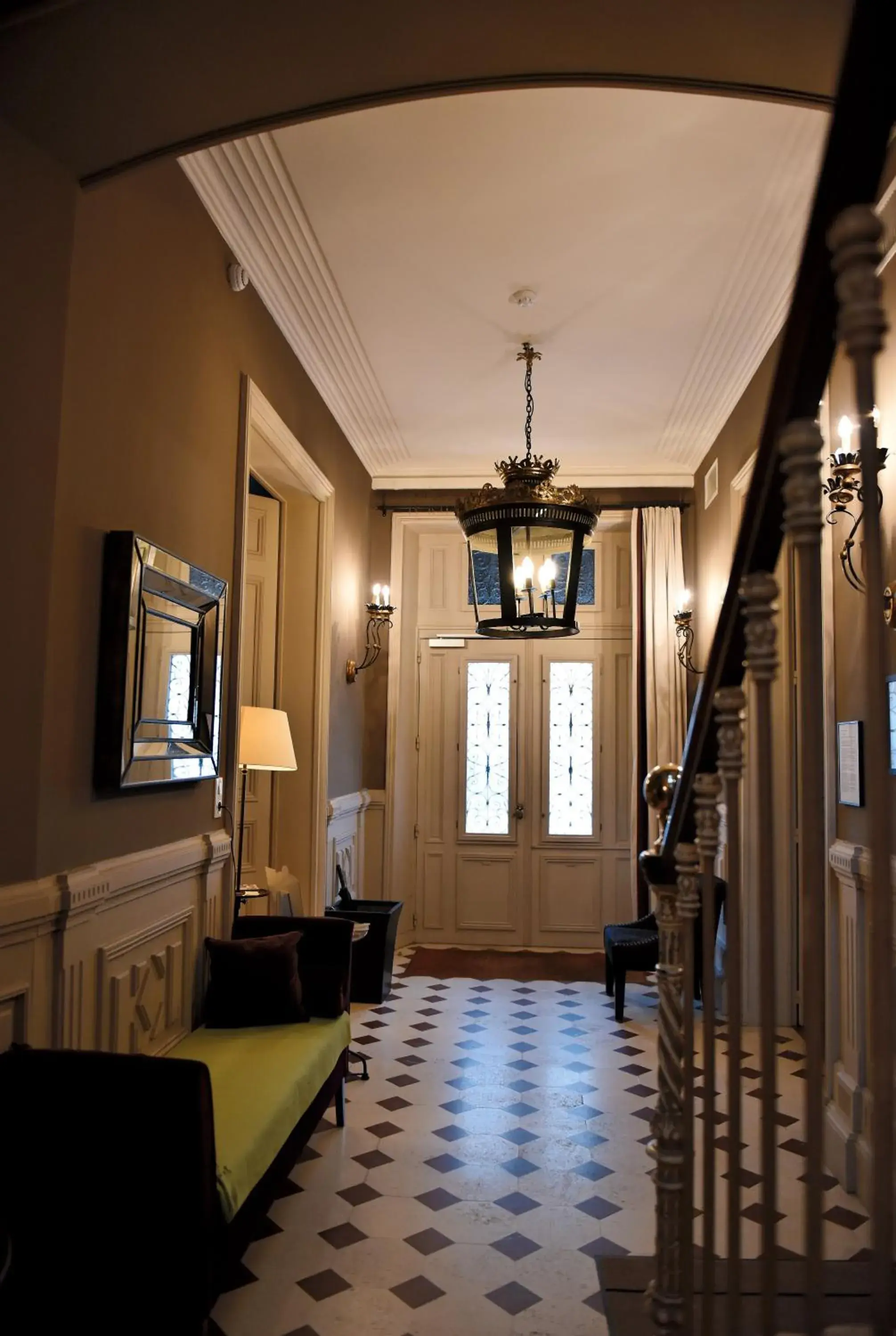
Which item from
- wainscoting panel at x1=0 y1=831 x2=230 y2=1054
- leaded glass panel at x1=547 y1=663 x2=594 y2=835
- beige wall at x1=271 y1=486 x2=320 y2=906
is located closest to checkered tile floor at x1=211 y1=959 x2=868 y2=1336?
wainscoting panel at x1=0 y1=831 x2=230 y2=1054

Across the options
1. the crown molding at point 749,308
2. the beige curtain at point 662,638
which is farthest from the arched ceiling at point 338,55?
the beige curtain at point 662,638

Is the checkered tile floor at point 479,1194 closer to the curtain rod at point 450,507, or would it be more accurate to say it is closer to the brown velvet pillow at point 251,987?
the brown velvet pillow at point 251,987

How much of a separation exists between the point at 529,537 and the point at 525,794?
149 inches

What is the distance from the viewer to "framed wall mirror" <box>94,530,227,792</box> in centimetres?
→ 269

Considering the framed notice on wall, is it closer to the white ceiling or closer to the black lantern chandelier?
the black lantern chandelier

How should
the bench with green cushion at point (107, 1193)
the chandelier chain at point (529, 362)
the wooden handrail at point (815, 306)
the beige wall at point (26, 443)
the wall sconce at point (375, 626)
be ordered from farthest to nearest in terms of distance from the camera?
1. the wall sconce at point (375, 626)
2. the chandelier chain at point (529, 362)
3. the beige wall at point (26, 443)
4. the bench with green cushion at point (107, 1193)
5. the wooden handrail at point (815, 306)

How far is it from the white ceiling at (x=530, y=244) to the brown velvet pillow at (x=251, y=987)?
Answer: 8.83 ft

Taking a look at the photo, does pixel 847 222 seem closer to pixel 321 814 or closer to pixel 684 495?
pixel 321 814

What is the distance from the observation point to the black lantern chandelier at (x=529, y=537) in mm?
3697

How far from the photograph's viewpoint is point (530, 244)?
4047 mm

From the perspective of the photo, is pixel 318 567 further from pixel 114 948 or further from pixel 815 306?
pixel 815 306

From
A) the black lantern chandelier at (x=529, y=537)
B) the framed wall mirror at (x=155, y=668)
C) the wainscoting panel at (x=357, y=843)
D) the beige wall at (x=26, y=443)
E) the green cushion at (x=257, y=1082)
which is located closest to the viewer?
the beige wall at (x=26, y=443)

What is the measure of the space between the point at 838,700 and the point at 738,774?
2527 millimetres

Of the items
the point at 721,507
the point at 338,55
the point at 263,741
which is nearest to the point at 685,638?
the point at 721,507
